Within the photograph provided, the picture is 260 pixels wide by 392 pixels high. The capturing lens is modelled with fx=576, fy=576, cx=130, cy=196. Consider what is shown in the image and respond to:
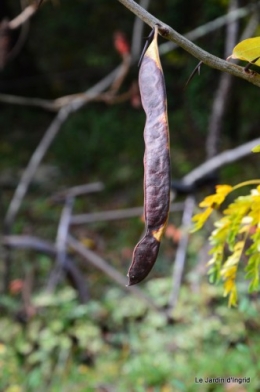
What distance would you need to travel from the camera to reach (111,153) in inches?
194

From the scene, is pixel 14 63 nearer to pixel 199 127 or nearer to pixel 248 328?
pixel 199 127

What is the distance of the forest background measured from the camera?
222cm

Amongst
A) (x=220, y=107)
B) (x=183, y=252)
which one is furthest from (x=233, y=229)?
(x=220, y=107)

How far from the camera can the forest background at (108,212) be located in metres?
2.22

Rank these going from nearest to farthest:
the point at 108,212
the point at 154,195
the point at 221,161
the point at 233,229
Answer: the point at 154,195
the point at 233,229
the point at 221,161
the point at 108,212

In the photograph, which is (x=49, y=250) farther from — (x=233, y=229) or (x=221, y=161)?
(x=233, y=229)

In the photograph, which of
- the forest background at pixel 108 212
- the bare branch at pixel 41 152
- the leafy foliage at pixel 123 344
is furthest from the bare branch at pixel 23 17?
the leafy foliage at pixel 123 344

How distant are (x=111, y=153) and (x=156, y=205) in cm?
449

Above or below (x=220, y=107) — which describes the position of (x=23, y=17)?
above

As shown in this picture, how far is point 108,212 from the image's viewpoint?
13.3 ft

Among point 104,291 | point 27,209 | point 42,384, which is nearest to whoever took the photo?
point 42,384

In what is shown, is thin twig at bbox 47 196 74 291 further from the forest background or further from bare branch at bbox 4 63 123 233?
bare branch at bbox 4 63 123 233

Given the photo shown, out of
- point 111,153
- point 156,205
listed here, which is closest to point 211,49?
point 111,153

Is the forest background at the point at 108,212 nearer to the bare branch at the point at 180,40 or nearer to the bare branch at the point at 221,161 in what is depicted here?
the bare branch at the point at 221,161
